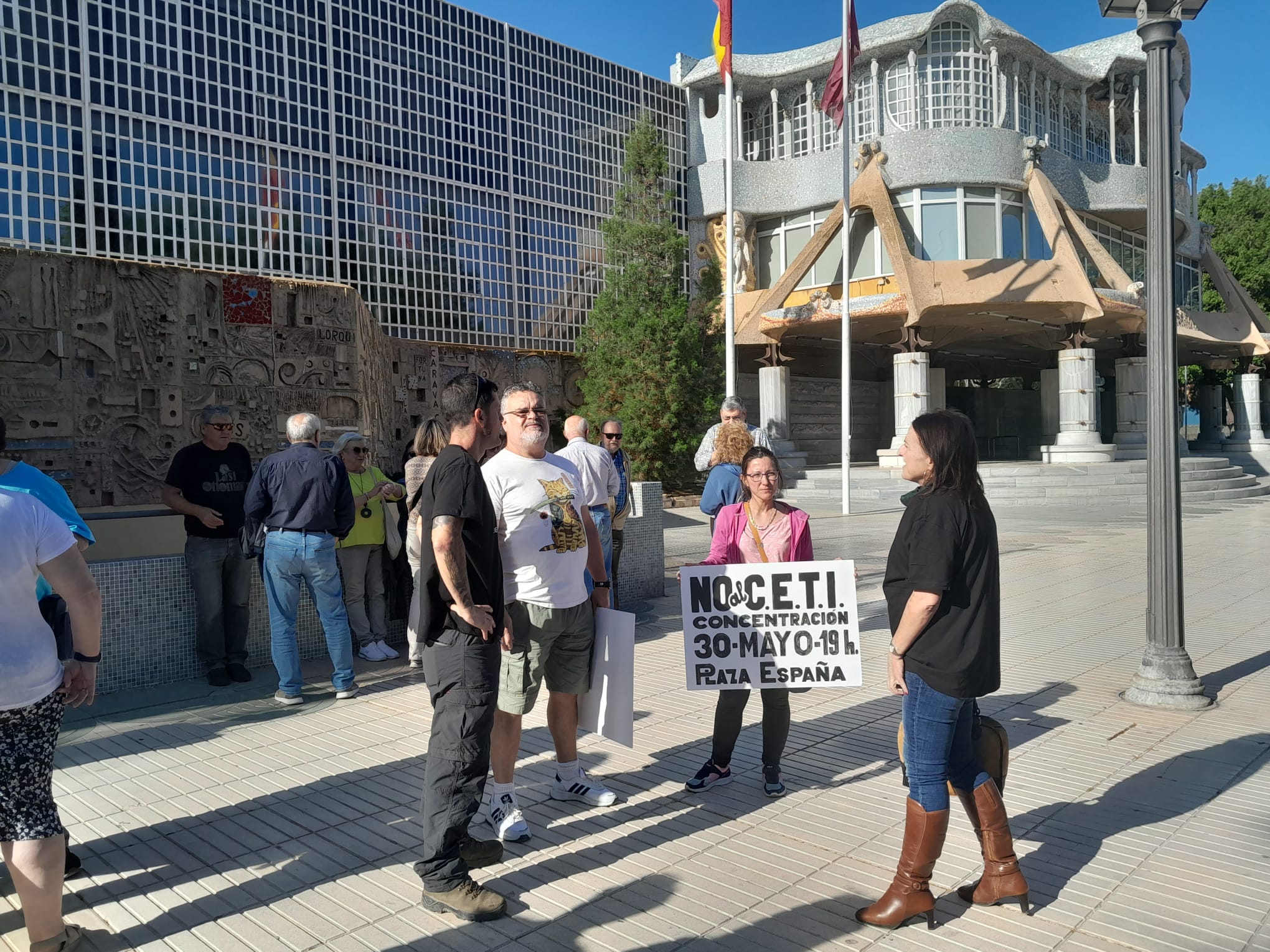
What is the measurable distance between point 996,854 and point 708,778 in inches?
63.2

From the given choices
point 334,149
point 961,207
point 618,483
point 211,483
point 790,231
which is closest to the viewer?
point 211,483

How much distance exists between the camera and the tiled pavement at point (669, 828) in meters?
3.27

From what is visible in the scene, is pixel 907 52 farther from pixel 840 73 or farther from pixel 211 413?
pixel 211 413

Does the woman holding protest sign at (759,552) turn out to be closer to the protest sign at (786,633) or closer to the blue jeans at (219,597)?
the protest sign at (786,633)

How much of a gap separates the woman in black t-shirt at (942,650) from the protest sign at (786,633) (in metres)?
1.16

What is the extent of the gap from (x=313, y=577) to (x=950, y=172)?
2610cm

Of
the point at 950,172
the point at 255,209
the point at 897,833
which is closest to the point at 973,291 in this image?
the point at 950,172

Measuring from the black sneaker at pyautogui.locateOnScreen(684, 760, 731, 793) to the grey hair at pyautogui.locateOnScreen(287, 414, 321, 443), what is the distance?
11.4 feet

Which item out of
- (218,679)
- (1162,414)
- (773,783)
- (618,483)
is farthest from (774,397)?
(773,783)

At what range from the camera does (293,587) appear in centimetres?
620

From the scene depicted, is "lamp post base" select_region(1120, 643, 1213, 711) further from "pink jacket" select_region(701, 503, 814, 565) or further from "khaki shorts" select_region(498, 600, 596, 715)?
"khaki shorts" select_region(498, 600, 596, 715)

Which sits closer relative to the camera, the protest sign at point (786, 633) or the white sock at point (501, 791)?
the white sock at point (501, 791)

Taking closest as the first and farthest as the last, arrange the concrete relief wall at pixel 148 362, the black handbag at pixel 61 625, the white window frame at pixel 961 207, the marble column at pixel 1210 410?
the black handbag at pixel 61 625 → the concrete relief wall at pixel 148 362 → the white window frame at pixel 961 207 → the marble column at pixel 1210 410

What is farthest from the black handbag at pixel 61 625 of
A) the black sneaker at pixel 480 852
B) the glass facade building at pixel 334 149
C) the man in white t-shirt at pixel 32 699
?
the glass facade building at pixel 334 149
